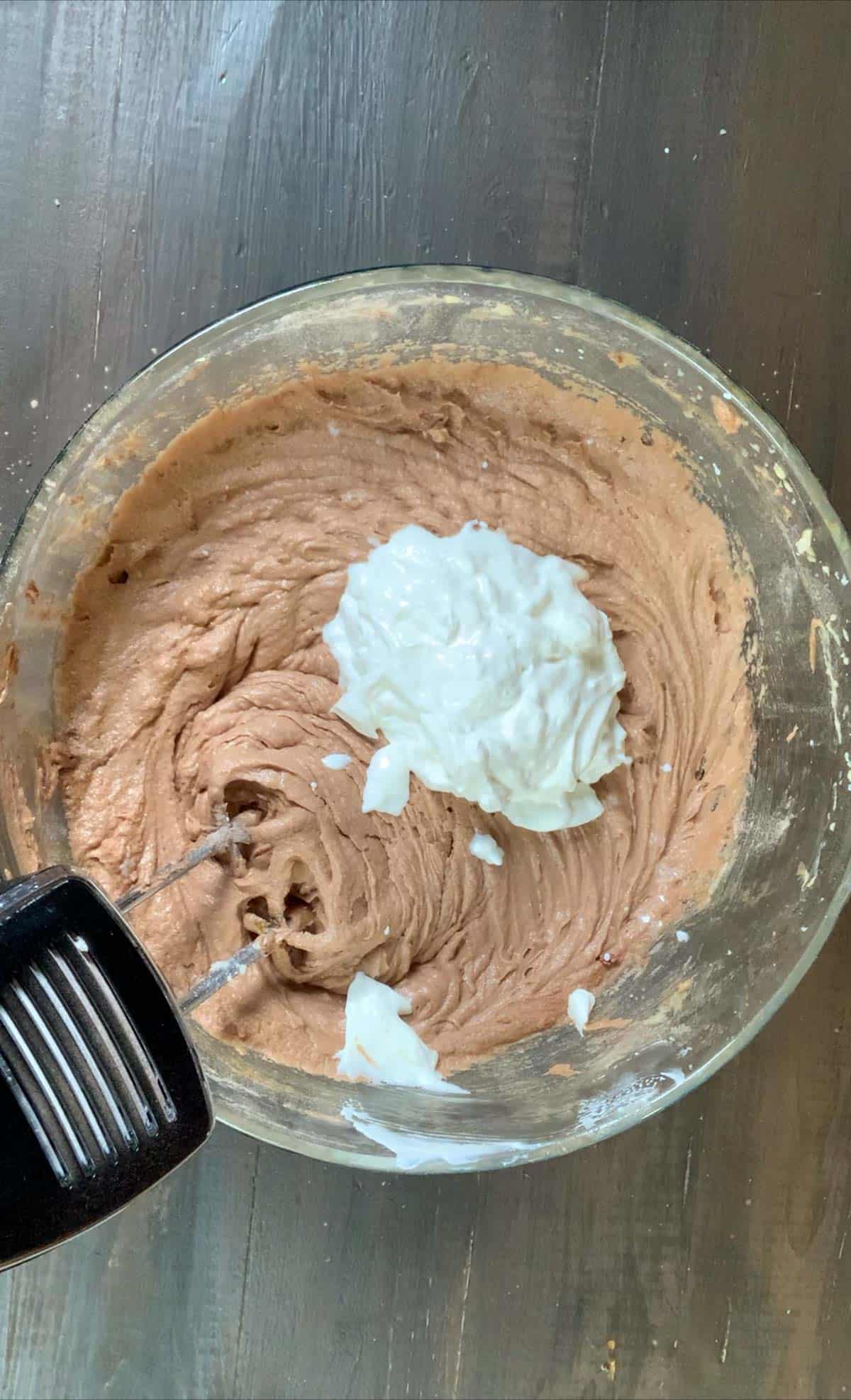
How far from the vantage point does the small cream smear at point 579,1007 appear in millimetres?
1416

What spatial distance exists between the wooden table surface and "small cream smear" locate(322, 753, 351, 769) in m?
0.64

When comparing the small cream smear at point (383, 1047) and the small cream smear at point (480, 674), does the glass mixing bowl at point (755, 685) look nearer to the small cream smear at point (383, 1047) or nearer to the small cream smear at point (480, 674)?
the small cream smear at point (383, 1047)

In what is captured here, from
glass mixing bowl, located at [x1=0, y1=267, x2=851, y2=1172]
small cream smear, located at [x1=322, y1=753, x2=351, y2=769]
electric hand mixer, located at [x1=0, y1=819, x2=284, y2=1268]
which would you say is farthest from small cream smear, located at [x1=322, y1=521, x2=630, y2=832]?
electric hand mixer, located at [x1=0, y1=819, x2=284, y2=1268]

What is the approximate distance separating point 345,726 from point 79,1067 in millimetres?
621

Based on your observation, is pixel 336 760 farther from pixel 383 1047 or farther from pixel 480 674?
pixel 383 1047

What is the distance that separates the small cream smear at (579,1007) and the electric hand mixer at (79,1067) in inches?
24.1

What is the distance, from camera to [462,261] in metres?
1.45

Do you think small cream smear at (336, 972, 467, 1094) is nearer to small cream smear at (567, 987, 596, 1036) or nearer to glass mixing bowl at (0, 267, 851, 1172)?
glass mixing bowl at (0, 267, 851, 1172)

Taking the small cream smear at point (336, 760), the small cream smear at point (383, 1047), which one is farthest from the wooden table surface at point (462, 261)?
the small cream smear at point (336, 760)

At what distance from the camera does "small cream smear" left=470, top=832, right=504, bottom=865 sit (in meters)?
1.42

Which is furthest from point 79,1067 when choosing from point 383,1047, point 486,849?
point 486,849

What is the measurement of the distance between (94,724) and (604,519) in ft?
2.78

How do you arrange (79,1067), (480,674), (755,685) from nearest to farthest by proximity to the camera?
(79,1067) < (480,674) < (755,685)

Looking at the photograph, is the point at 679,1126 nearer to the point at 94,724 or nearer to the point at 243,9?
the point at 94,724
